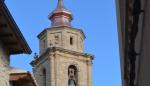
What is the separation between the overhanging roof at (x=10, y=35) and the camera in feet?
37.4

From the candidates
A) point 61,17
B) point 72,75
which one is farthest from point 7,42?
point 61,17

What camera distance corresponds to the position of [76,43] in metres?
55.1

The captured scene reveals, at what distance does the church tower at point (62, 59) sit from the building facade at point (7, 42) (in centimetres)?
3951

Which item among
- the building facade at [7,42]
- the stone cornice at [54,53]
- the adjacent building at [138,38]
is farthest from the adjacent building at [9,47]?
the stone cornice at [54,53]

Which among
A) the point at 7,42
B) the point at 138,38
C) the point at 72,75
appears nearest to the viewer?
the point at 138,38

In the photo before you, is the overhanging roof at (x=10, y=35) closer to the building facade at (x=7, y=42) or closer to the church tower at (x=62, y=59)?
the building facade at (x=7, y=42)

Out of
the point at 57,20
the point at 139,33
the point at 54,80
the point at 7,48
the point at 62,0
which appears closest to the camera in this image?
the point at 139,33

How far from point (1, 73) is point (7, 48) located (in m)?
1.18

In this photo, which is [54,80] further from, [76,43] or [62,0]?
[62,0]

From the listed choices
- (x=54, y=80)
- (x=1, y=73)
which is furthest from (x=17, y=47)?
(x=54, y=80)

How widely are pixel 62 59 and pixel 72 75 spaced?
1926 millimetres

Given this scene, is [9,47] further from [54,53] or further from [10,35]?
[54,53]

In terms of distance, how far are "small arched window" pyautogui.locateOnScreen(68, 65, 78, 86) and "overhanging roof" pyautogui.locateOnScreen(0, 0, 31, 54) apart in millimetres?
40472

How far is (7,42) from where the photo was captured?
41.3ft
